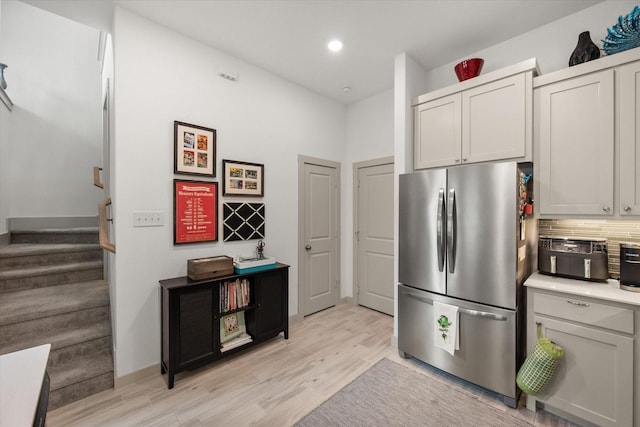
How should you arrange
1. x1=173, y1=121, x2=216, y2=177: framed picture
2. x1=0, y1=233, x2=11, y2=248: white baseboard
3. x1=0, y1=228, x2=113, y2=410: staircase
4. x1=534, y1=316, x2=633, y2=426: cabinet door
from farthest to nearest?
1. x1=0, y1=233, x2=11, y2=248: white baseboard
2. x1=173, y1=121, x2=216, y2=177: framed picture
3. x1=0, y1=228, x2=113, y2=410: staircase
4. x1=534, y1=316, x2=633, y2=426: cabinet door

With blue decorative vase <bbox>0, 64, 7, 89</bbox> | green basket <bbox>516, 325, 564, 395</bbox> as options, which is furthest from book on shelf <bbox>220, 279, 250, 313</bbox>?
blue decorative vase <bbox>0, 64, 7, 89</bbox>

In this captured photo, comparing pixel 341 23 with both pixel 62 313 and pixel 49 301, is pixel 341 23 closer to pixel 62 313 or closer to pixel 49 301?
pixel 62 313

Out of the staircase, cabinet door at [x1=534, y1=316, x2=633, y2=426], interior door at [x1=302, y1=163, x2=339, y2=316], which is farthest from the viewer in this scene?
interior door at [x1=302, y1=163, x2=339, y2=316]

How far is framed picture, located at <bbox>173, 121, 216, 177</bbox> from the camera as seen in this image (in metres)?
2.43

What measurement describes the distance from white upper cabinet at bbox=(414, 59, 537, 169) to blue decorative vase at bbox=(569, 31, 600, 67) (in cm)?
24

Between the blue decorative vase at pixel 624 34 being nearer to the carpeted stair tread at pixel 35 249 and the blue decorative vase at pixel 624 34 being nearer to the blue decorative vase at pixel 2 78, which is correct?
the carpeted stair tread at pixel 35 249

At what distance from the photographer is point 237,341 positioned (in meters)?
2.62

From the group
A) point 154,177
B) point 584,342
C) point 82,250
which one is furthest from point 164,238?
point 584,342

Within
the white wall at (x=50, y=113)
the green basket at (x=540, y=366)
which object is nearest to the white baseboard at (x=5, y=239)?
the white wall at (x=50, y=113)

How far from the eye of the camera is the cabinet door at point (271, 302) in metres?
2.74

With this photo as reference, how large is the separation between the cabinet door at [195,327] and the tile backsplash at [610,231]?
308cm

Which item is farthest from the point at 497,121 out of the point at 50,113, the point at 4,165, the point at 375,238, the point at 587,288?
the point at 4,165

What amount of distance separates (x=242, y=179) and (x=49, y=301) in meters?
2.02

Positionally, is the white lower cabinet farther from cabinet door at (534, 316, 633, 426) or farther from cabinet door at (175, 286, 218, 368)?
cabinet door at (175, 286, 218, 368)
